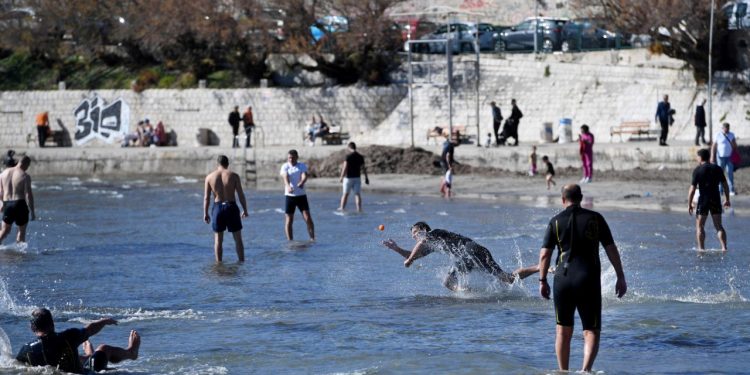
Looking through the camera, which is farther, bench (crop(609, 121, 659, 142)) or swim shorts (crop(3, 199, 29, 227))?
bench (crop(609, 121, 659, 142))

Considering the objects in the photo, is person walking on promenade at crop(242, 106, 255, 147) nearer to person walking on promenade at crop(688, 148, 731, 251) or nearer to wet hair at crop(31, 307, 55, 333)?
person walking on promenade at crop(688, 148, 731, 251)

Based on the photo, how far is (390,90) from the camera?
4069 cm

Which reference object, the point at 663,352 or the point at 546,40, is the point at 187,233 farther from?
the point at 546,40

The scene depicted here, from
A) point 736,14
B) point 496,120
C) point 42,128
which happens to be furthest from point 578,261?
point 42,128

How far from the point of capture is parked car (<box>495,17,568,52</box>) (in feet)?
131

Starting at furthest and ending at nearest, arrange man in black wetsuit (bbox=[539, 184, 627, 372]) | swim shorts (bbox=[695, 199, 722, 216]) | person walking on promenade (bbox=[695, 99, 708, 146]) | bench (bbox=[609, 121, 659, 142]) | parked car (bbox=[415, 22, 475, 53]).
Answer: parked car (bbox=[415, 22, 475, 53]) < bench (bbox=[609, 121, 659, 142]) < person walking on promenade (bbox=[695, 99, 708, 146]) < swim shorts (bbox=[695, 199, 722, 216]) < man in black wetsuit (bbox=[539, 184, 627, 372])

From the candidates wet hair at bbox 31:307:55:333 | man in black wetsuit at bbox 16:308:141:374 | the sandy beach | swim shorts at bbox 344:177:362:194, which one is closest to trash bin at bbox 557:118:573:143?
the sandy beach

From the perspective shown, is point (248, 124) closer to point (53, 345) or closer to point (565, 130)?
point (565, 130)

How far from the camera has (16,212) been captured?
19.0 metres

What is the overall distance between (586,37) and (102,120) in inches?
703

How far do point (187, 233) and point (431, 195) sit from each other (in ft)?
26.1

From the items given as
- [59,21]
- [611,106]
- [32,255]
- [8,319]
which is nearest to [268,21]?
[59,21]

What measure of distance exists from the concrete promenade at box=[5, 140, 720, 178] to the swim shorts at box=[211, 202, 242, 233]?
16.2m

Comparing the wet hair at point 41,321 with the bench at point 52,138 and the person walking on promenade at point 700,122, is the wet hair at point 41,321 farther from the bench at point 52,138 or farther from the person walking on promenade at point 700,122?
the bench at point 52,138
